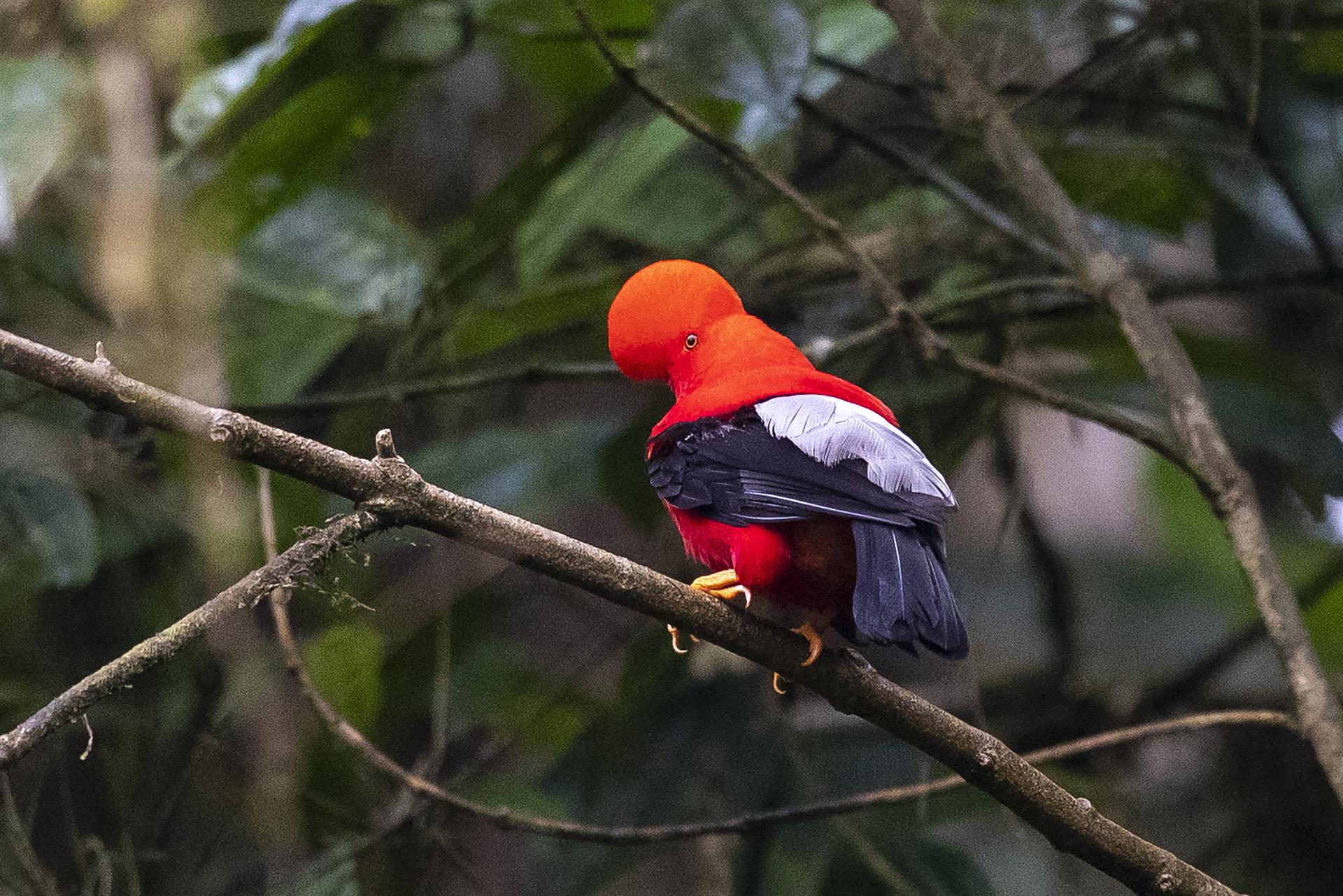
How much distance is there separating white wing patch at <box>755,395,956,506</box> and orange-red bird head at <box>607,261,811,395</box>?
13 cm

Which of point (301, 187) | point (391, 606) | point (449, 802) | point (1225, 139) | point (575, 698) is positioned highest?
point (1225, 139)

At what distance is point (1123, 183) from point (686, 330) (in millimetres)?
1361

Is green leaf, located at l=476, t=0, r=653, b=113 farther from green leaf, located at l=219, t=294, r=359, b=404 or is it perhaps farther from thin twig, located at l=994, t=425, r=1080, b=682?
thin twig, located at l=994, t=425, r=1080, b=682

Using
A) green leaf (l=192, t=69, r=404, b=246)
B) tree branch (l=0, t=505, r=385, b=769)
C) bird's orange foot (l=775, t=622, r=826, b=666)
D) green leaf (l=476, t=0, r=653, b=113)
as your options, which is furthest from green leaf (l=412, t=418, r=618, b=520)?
tree branch (l=0, t=505, r=385, b=769)

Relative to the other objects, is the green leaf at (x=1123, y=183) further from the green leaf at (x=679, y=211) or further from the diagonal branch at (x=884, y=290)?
the diagonal branch at (x=884, y=290)

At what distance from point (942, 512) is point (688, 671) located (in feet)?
4.08

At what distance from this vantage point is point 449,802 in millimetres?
1627

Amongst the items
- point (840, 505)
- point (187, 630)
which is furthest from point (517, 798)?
point (187, 630)

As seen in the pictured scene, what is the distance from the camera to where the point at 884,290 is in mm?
1713

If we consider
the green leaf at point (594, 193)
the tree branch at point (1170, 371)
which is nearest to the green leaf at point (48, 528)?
the green leaf at point (594, 193)

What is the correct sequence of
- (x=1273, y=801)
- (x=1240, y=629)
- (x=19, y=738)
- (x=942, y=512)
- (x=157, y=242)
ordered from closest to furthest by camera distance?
(x=19, y=738) < (x=942, y=512) < (x=157, y=242) < (x=1273, y=801) < (x=1240, y=629)

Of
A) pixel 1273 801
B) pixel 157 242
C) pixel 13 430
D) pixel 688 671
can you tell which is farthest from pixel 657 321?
pixel 1273 801

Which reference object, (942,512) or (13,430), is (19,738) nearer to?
(942,512)

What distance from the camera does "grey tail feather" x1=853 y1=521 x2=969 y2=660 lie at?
1030 millimetres
